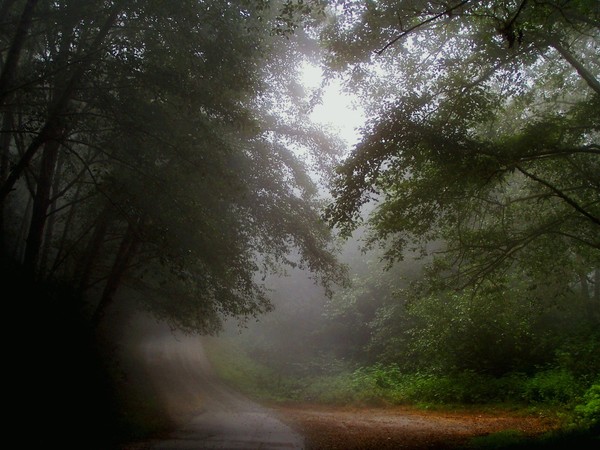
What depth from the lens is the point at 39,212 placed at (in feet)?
28.9

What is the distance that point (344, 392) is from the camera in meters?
16.7

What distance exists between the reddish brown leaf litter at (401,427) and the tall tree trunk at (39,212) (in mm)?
6492

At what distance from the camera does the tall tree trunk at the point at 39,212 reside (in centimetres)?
828

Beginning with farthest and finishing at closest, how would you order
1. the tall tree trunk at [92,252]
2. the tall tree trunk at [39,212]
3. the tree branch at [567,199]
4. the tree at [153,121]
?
the tall tree trunk at [92,252]
the tall tree trunk at [39,212]
the tree at [153,121]
the tree branch at [567,199]

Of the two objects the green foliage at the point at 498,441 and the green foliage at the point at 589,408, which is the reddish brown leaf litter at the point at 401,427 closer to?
the green foliage at the point at 498,441

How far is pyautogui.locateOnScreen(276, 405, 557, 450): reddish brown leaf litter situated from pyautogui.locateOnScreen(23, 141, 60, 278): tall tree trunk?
256 inches

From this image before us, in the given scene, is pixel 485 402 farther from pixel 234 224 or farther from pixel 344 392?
pixel 234 224

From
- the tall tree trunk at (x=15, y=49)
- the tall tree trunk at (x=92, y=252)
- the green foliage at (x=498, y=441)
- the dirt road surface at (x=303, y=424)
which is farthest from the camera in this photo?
the tall tree trunk at (x=92, y=252)

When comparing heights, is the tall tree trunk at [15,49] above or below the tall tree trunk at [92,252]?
above

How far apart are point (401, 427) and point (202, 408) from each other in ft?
22.6

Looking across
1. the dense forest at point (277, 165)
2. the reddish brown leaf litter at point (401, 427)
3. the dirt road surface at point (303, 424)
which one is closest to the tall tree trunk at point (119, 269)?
the dense forest at point (277, 165)

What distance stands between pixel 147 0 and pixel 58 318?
6063 millimetres

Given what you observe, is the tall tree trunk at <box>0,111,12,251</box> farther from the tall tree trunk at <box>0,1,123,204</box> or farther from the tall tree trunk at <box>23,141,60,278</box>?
the tall tree trunk at <box>0,1,123,204</box>

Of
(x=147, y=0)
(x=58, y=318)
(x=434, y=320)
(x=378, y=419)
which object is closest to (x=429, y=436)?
(x=378, y=419)
